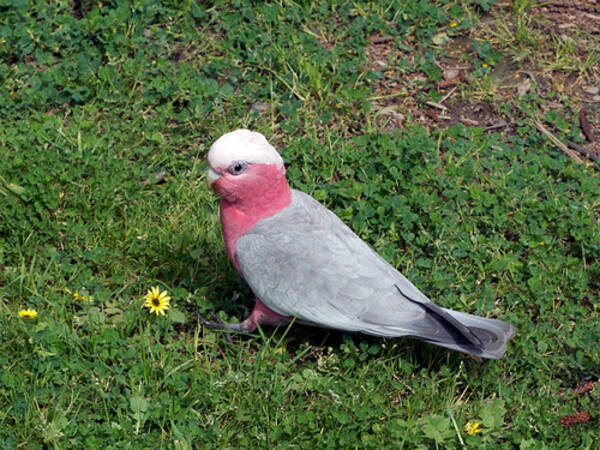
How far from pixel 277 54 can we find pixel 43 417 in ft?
8.60

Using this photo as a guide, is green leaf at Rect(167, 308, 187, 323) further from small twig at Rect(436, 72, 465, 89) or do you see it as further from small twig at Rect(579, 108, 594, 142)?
small twig at Rect(579, 108, 594, 142)

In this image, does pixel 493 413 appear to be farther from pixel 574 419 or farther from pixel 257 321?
pixel 257 321

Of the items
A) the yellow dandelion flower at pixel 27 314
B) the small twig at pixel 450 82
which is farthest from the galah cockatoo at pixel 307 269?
the small twig at pixel 450 82

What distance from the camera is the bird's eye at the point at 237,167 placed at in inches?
130

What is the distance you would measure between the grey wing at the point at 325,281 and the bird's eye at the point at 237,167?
286 mm

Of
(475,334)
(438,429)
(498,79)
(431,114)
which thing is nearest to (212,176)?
(475,334)

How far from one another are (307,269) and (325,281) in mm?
91

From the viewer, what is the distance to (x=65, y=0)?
5.20m

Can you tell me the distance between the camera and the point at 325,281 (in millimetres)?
3377

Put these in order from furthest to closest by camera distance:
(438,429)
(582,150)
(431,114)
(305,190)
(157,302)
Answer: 1. (431,114)
2. (582,150)
3. (305,190)
4. (157,302)
5. (438,429)

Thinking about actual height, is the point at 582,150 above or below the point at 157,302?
above

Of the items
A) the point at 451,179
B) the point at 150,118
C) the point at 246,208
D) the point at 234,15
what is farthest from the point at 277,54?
the point at 246,208

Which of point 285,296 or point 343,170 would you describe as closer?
point 285,296

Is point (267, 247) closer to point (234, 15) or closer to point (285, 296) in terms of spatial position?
point (285, 296)
